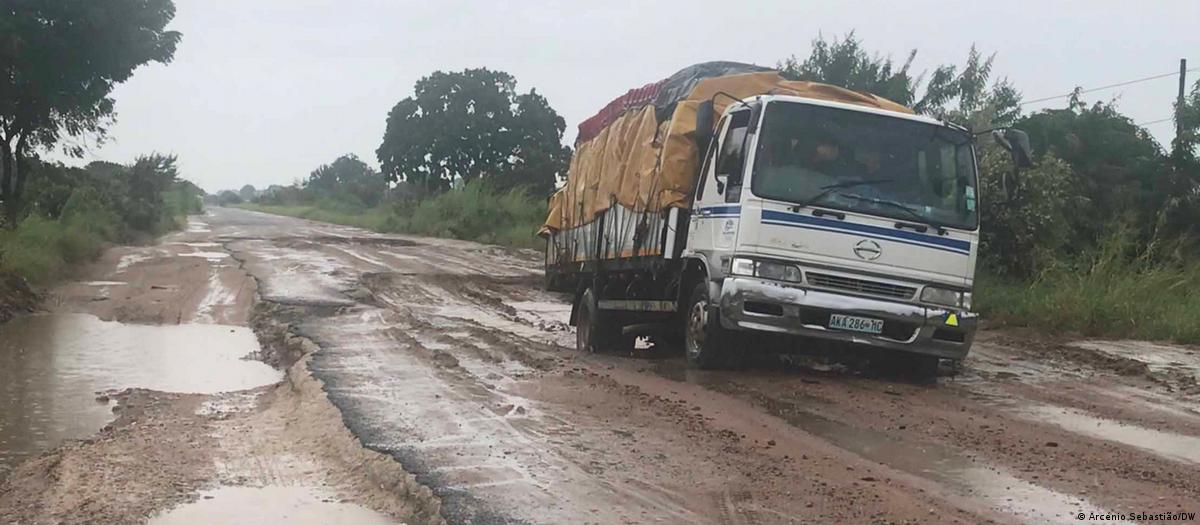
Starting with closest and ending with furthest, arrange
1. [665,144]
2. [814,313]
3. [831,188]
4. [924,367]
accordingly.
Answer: [814,313]
[831,188]
[924,367]
[665,144]

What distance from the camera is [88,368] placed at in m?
9.30

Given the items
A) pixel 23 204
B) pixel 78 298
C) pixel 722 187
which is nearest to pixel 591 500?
pixel 722 187

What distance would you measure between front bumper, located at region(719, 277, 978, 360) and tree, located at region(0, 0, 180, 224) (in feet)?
42.6

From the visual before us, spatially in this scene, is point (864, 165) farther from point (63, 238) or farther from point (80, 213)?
point (80, 213)

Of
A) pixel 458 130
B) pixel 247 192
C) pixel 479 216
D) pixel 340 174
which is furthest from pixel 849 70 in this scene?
pixel 247 192

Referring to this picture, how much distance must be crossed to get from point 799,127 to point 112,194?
31150mm

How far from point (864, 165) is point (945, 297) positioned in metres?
1.17

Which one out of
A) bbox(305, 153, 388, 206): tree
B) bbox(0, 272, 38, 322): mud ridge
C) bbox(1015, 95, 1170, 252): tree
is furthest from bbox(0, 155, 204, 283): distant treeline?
bbox(305, 153, 388, 206): tree

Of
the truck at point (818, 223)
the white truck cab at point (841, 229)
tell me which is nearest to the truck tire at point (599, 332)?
the truck at point (818, 223)

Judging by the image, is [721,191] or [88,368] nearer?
[721,191]

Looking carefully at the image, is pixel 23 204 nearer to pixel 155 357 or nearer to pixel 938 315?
pixel 155 357

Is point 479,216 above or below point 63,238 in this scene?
above

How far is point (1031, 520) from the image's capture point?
4352 millimetres

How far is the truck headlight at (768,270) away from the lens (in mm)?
8047
